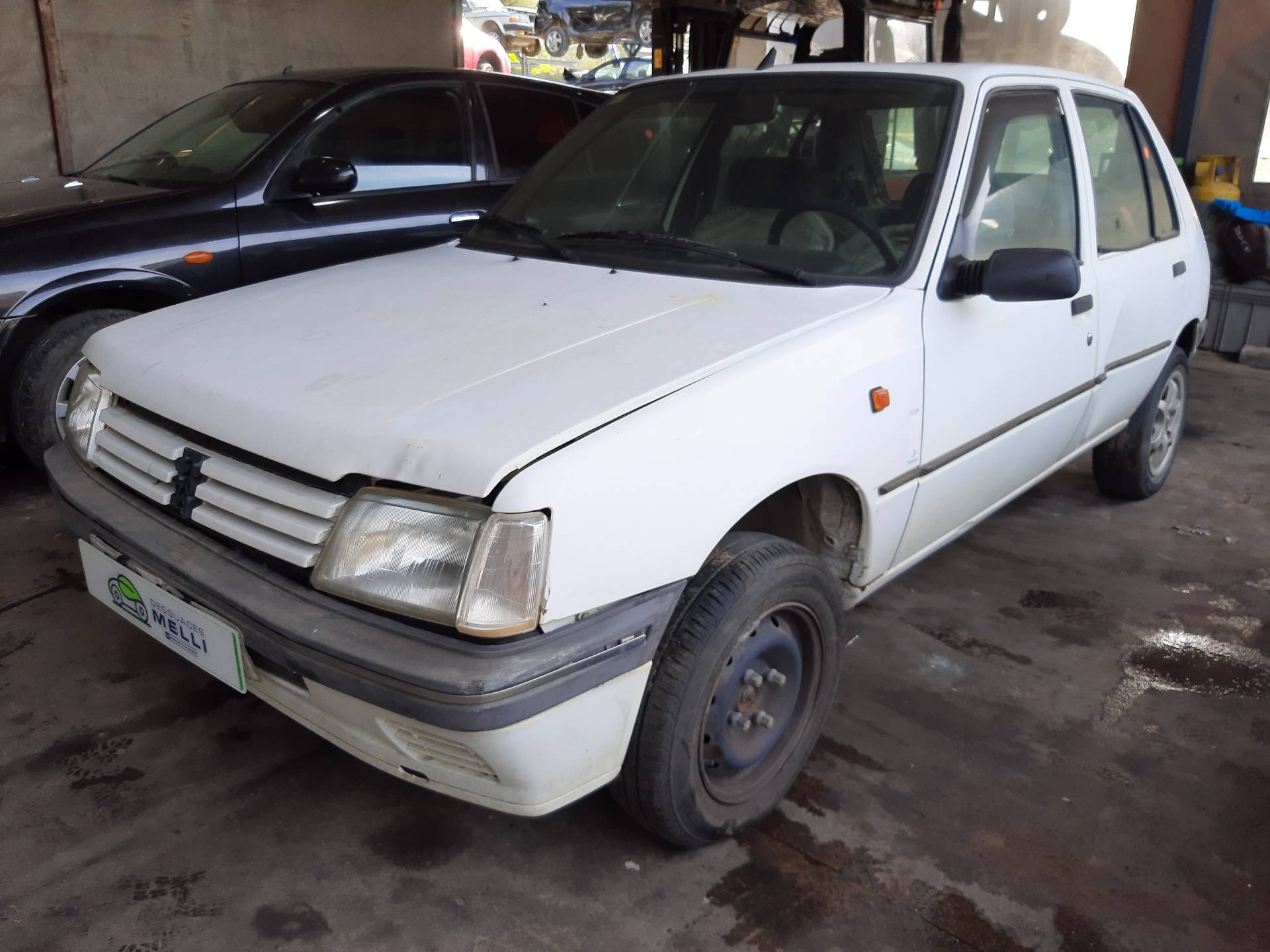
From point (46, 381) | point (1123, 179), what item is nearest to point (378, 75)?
point (46, 381)

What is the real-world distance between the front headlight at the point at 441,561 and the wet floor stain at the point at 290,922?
27.4 inches

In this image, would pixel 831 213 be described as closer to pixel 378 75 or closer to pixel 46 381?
pixel 378 75

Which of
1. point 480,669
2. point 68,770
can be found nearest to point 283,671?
point 480,669

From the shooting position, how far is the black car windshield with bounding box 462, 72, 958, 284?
2.52 metres

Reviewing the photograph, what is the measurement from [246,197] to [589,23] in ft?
50.7

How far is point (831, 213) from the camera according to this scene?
260cm

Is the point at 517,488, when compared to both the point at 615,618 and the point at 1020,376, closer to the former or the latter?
the point at 615,618

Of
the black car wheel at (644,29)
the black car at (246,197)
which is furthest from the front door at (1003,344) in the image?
the black car wheel at (644,29)

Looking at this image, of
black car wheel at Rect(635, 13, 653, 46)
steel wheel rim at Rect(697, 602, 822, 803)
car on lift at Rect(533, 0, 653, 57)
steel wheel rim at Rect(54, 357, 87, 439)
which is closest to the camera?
steel wheel rim at Rect(697, 602, 822, 803)

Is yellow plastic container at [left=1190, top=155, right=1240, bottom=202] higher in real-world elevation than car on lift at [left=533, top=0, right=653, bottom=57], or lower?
lower

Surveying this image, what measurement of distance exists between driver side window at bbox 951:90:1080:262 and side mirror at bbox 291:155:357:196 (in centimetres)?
255

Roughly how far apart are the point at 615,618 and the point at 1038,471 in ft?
6.69

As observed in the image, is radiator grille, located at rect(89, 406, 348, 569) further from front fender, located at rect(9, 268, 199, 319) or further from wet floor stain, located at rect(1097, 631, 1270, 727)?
wet floor stain, located at rect(1097, 631, 1270, 727)

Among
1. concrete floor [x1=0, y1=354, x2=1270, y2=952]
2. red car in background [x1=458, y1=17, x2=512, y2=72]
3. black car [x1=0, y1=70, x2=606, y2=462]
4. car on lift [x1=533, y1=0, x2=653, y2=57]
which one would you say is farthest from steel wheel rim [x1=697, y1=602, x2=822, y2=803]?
car on lift [x1=533, y1=0, x2=653, y2=57]
